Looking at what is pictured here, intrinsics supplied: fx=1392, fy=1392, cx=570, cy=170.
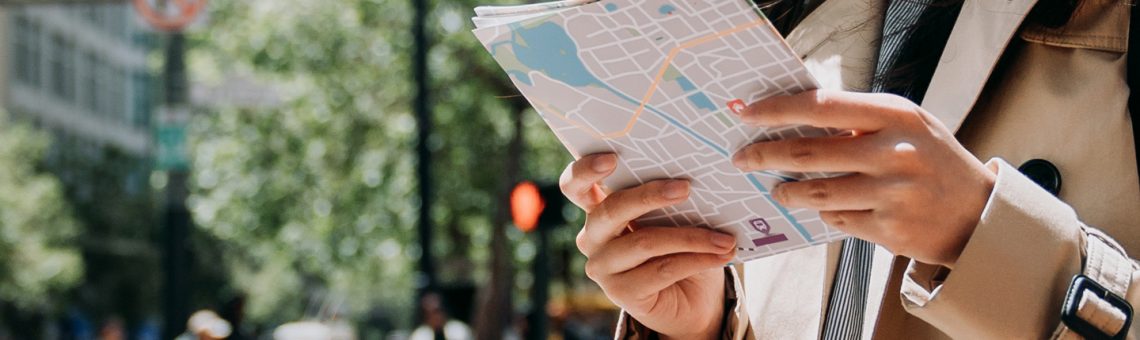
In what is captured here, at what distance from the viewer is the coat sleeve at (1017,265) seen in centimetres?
129

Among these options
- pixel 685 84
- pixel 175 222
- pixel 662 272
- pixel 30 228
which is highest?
pixel 685 84

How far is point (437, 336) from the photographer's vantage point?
1335 centimetres

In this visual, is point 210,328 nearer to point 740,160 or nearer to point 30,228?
point 740,160

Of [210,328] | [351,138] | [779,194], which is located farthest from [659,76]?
[351,138]

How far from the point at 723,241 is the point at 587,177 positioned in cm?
18

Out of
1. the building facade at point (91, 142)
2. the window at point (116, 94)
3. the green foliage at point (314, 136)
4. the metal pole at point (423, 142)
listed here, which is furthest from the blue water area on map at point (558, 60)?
the window at point (116, 94)

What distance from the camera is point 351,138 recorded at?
1892 centimetres

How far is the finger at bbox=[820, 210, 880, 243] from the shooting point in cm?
129

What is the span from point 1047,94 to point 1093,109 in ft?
0.18

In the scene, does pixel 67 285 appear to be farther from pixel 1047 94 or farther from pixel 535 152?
pixel 1047 94

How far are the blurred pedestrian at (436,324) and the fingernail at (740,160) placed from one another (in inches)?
477

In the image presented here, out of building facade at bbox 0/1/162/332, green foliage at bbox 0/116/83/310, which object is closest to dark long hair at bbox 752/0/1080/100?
green foliage at bbox 0/116/83/310

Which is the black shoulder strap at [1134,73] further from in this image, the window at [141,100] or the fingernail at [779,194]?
the window at [141,100]

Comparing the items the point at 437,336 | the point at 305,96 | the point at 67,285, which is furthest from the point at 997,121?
the point at 67,285
